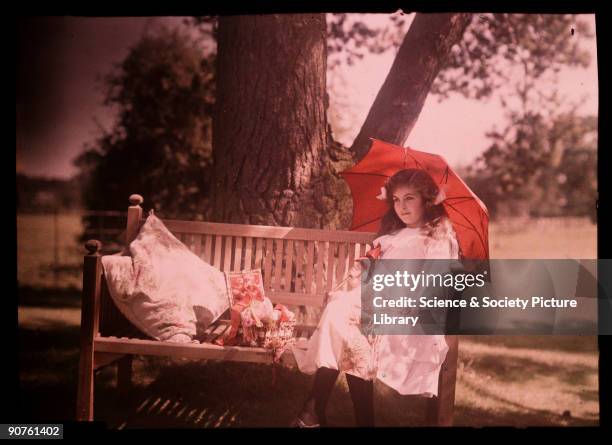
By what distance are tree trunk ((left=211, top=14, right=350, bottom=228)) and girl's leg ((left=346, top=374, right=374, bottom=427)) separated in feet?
3.08

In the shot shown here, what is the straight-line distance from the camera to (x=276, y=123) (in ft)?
10.2

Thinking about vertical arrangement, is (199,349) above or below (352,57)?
below

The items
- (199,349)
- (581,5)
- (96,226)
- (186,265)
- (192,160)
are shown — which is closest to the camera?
(199,349)

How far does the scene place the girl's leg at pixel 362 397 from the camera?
8.73 feet

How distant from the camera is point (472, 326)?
284 cm

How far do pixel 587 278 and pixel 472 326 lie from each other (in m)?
0.72

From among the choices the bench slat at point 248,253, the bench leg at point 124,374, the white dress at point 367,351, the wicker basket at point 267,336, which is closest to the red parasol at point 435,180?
the white dress at point 367,351

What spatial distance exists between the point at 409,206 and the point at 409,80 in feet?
2.73

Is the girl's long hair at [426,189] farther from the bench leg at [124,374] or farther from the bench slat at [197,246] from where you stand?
the bench leg at [124,374]

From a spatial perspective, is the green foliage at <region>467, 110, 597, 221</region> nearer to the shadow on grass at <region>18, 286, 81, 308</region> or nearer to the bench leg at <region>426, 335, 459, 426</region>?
the bench leg at <region>426, 335, 459, 426</region>

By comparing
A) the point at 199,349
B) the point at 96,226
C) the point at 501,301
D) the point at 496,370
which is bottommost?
the point at 496,370

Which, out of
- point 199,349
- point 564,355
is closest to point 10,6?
point 199,349

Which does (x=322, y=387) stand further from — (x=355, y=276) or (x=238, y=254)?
(x=238, y=254)

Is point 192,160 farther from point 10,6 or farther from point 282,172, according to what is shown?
point 10,6
